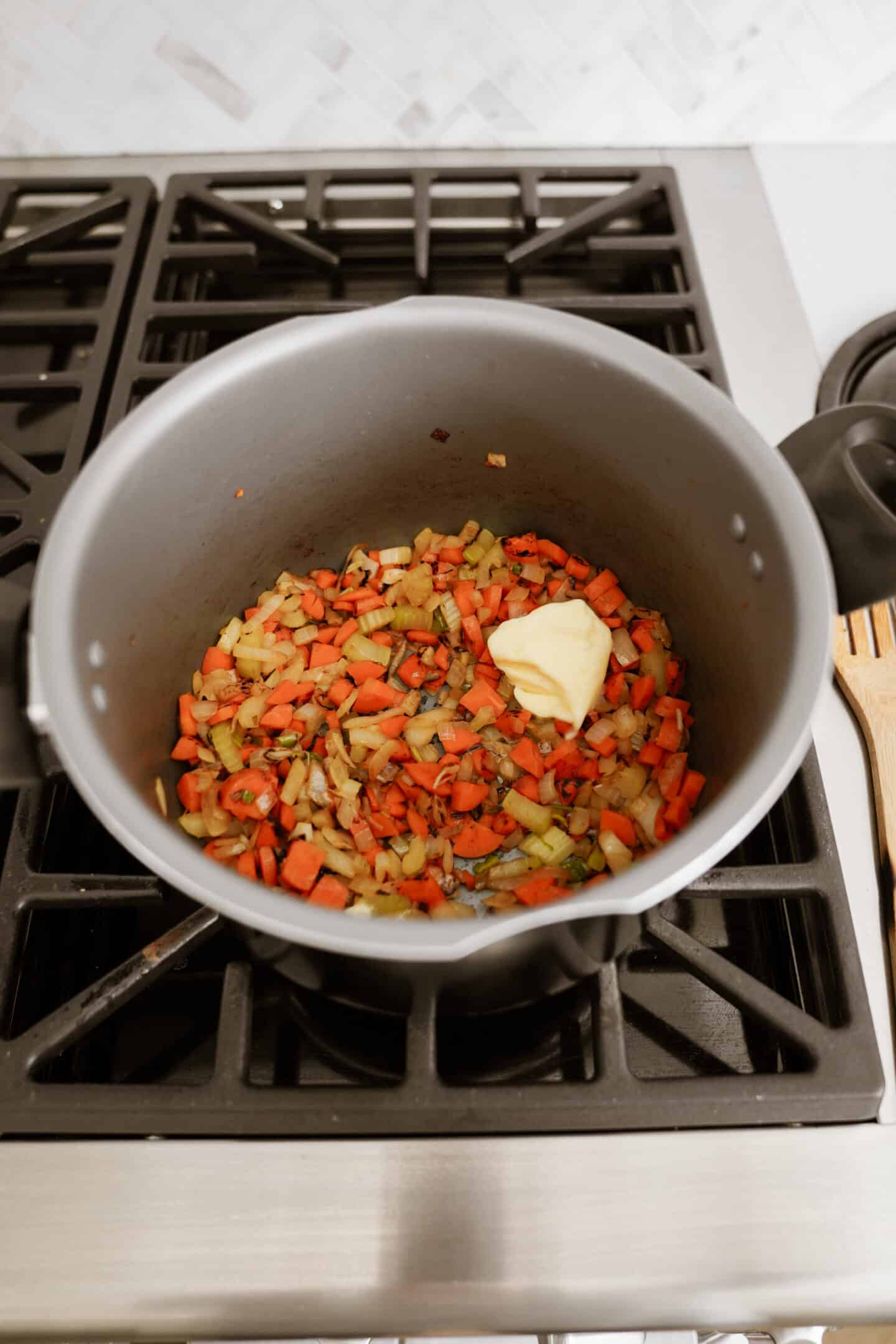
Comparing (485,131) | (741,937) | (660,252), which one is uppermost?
(485,131)

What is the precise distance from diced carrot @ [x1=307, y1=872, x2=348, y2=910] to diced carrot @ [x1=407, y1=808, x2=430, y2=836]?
0.08 metres

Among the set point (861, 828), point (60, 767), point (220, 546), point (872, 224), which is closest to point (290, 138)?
point (220, 546)

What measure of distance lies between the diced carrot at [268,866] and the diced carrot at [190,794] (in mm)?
70

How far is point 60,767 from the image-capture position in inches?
25.4

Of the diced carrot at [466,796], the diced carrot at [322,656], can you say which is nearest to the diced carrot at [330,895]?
the diced carrot at [466,796]

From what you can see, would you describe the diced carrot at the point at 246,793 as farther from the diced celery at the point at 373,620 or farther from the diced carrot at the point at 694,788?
the diced carrot at the point at 694,788

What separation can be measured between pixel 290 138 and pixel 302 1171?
3.54 ft

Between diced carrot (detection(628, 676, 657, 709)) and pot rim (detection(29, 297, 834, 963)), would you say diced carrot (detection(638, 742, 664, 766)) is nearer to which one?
diced carrot (detection(628, 676, 657, 709))

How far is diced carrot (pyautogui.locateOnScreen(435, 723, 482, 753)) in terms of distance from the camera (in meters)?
0.81

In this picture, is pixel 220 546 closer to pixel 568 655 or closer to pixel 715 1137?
pixel 568 655

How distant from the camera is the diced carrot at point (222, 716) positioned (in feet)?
2.56

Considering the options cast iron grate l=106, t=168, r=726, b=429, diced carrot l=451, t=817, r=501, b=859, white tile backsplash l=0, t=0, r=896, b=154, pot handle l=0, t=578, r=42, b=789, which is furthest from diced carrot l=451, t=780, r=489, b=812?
white tile backsplash l=0, t=0, r=896, b=154

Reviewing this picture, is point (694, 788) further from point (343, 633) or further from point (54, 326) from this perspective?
point (54, 326)

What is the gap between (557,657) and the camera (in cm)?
79
